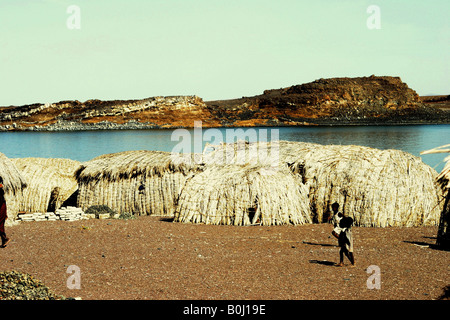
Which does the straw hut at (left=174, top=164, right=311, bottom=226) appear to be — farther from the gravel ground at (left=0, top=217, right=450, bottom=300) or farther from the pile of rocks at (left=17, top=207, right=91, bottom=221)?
the pile of rocks at (left=17, top=207, right=91, bottom=221)

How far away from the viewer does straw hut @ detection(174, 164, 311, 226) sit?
15180 mm

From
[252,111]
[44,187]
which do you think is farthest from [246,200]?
[252,111]

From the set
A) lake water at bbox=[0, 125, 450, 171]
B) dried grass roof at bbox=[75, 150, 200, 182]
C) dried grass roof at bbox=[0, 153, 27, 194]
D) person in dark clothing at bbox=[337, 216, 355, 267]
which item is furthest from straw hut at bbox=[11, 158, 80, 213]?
lake water at bbox=[0, 125, 450, 171]

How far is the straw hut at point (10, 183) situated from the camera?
16.0 metres

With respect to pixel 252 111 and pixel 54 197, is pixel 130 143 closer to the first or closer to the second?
pixel 252 111

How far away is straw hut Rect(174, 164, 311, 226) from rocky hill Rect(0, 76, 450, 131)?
282ft

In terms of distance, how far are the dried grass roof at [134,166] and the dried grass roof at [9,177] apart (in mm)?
2900

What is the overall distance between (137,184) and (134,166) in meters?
0.72

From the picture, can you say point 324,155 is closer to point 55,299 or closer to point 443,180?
point 443,180

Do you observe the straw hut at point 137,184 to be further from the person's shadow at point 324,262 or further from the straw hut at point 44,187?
the person's shadow at point 324,262

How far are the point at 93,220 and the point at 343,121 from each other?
344ft

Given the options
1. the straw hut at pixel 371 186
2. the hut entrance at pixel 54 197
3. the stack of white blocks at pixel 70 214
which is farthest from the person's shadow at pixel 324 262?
the hut entrance at pixel 54 197

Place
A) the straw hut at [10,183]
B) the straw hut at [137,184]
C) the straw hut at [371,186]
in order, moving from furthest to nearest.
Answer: the straw hut at [137,184] → the straw hut at [10,183] → the straw hut at [371,186]
